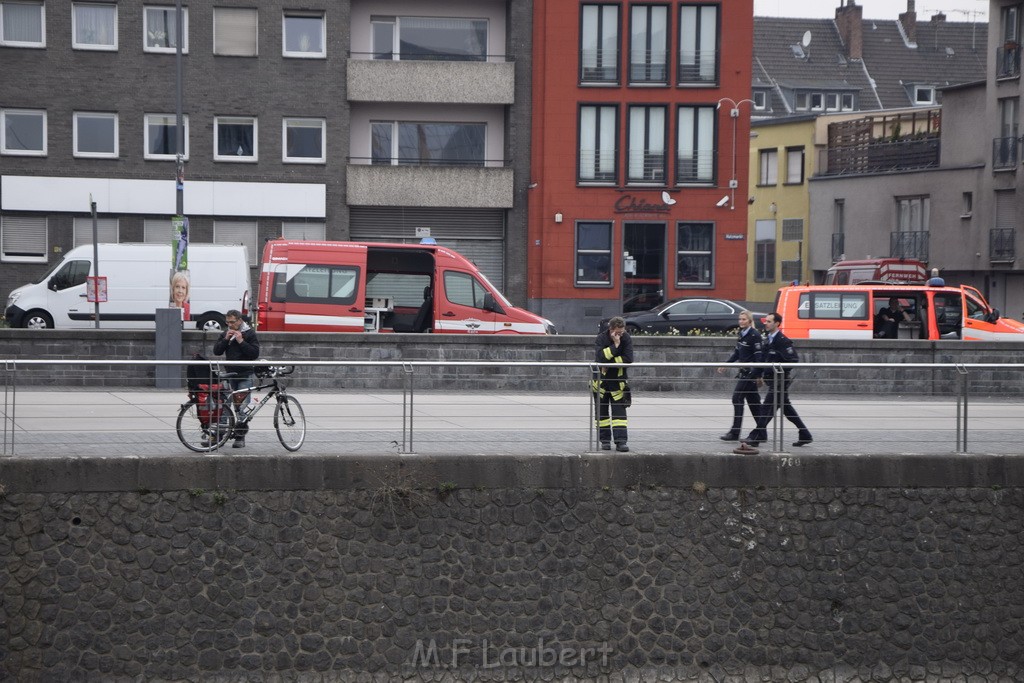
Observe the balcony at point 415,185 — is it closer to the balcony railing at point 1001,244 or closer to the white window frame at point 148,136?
the white window frame at point 148,136

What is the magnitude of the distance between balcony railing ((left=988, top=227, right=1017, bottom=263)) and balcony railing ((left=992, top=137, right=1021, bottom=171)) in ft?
7.44

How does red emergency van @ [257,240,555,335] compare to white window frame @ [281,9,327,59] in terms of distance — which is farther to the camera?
white window frame @ [281,9,327,59]

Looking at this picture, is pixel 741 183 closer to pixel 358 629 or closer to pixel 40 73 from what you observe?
pixel 40 73

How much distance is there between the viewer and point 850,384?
13539mm

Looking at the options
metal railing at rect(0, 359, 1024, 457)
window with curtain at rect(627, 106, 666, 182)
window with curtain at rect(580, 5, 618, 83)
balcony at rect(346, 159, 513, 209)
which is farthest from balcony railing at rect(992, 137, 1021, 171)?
metal railing at rect(0, 359, 1024, 457)

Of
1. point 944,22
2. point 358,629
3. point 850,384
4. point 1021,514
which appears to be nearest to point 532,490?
point 358,629

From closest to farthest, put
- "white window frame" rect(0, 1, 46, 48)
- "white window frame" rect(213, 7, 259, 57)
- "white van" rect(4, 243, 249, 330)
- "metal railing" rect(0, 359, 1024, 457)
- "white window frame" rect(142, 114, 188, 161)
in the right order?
"metal railing" rect(0, 359, 1024, 457), "white van" rect(4, 243, 249, 330), "white window frame" rect(0, 1, 46, 48), "white window frame" rect(142, 114, 188, 161), "white window frame" rect(213, 7, 259, 57)

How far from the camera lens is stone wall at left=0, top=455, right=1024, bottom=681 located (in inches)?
454

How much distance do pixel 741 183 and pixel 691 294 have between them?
397 centimetres

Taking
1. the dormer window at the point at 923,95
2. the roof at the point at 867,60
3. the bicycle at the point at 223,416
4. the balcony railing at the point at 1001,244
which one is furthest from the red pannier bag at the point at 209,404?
the dormer window at the point at 923,95

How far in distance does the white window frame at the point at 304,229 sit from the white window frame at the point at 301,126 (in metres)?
1.90

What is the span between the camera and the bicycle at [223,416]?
12086 millimetres

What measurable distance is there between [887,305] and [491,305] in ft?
25.9

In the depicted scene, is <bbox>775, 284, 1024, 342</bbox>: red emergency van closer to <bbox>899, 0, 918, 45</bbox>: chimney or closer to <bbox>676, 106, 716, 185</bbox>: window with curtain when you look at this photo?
<bbox>676, 106, 716, 185</bbox>: window with curtain
